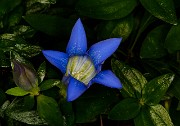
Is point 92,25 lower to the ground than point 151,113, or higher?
higher

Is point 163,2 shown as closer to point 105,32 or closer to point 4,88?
point 105,32

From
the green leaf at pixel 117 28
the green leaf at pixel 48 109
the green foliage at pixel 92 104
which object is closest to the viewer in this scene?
the green leaf at pixel 48 109

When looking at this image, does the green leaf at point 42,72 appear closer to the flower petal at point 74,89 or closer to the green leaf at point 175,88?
the flower petal at point 74,89

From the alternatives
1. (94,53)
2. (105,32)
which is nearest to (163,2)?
(105,32)

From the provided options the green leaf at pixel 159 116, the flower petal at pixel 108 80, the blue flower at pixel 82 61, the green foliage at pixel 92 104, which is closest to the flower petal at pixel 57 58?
the blue flower at pixel 82 61

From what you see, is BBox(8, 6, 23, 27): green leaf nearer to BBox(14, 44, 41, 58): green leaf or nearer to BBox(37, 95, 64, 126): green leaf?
BBox(14, 44, 41, 58): green leaf
